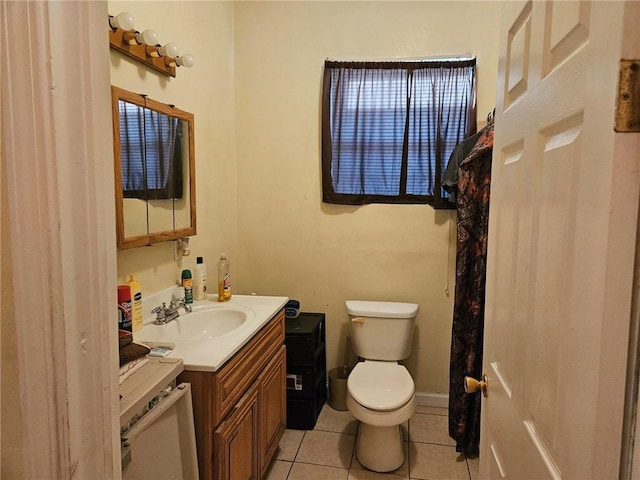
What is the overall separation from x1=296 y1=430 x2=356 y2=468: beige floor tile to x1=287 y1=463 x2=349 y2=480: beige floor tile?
1.3 inches

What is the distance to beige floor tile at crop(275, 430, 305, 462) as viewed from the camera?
2.31 meters

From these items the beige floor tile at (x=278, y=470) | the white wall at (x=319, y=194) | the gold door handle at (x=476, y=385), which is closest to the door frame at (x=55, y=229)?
the gold door handle at (x=476, y=385)

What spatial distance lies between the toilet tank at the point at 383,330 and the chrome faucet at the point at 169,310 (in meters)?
1.02

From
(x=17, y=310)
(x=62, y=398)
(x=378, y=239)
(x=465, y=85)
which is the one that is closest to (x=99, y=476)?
(x=62, y=398)

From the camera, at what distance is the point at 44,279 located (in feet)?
1.96

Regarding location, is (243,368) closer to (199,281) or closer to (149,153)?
(199,281)

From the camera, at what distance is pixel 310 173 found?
9.18 feet

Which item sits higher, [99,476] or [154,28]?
[154,28]

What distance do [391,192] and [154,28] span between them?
1576mm

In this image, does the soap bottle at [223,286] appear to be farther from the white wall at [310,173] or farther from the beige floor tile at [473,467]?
the beige floor tile at [473,467]

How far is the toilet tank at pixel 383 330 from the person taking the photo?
257cm

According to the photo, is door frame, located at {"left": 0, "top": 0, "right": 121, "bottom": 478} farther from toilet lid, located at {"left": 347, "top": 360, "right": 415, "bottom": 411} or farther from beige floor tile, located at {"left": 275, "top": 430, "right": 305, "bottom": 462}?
beige floor tile, located at {"left": 275, "top": 430, "right": 305, "bottom": 462}

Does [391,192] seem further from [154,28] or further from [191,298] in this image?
[154,28]

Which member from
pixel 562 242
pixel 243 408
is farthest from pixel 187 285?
pixel 562 242
